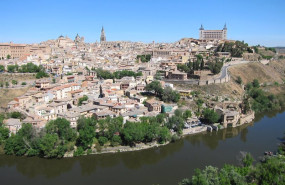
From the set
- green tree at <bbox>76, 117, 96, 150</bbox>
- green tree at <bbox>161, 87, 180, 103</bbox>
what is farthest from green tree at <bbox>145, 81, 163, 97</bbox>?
green tree at <bbox>76, 117, 96, 150</bbox>

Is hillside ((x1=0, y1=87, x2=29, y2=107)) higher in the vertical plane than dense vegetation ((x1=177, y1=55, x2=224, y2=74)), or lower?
lower

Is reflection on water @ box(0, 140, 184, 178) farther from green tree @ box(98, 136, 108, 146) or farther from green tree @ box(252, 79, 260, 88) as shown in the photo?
green tree @ box(252, 79, 260, 88)

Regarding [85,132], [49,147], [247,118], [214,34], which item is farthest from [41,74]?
[214,34]

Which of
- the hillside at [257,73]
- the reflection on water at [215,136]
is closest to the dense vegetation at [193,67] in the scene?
the hillside at [257,73]

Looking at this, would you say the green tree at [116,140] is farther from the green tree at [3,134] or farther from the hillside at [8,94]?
the hillside at [8,94]

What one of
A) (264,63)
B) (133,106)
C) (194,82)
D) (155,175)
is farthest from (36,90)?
(264,63)

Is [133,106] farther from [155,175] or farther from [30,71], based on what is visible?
[30,71]

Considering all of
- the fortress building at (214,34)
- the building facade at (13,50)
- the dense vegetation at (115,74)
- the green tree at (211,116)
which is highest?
the fortress building at (214,34)
